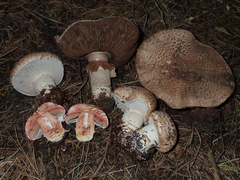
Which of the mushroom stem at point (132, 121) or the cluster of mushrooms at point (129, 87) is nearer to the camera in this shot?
the cluster of mushrooms at point (129, 87)

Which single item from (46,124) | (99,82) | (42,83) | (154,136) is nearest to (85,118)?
(46,124)

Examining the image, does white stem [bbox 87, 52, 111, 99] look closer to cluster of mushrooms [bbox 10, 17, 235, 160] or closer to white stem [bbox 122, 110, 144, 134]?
cluster of mushrooms [bbox 10, 17, 235, 160]

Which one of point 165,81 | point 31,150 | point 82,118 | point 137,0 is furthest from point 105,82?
point 137,0

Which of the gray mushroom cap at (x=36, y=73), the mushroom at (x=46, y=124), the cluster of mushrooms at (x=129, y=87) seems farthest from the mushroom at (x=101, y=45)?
the mushroom at (x=46, y=124)

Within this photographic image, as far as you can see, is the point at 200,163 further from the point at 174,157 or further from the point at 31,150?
the point at 31,150

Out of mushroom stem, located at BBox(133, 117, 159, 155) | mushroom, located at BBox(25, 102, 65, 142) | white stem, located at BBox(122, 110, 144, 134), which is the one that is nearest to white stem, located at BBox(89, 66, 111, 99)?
white stem, located at BBox(122, 110, 144, 134)

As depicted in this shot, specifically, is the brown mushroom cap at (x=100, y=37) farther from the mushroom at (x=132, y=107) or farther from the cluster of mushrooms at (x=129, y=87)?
the mushroom at (x=132, y=107)
